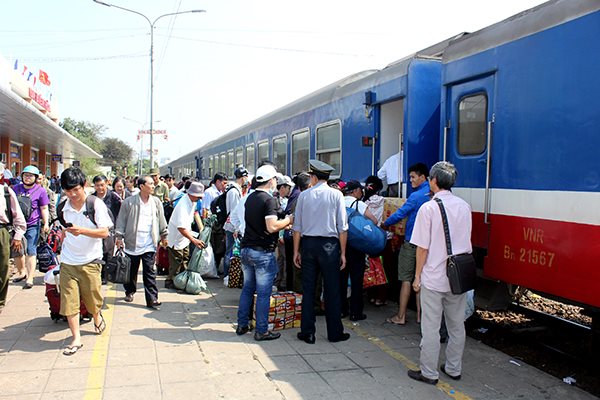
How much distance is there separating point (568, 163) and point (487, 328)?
279 cm

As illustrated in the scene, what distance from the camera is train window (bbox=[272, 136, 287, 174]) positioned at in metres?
10.7

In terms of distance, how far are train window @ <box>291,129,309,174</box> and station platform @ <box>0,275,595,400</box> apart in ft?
13.1

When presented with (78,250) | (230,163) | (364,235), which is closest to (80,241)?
(78,250)

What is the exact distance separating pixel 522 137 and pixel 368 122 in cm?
285

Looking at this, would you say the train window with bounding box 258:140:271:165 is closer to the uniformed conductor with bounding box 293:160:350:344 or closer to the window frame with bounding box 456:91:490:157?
the uniformed conductor with bounding box 293:160:350:344

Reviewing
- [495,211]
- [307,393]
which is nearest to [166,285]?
[307,393]

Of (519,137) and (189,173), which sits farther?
(189,173)

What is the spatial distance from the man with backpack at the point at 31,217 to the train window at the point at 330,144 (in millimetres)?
4416

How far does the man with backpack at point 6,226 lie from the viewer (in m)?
5.96

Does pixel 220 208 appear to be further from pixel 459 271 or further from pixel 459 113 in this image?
pixel 459 271

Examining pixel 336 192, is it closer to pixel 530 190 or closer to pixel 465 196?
pixel 465 196

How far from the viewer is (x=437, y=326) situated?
425cm

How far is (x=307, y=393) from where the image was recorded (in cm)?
399

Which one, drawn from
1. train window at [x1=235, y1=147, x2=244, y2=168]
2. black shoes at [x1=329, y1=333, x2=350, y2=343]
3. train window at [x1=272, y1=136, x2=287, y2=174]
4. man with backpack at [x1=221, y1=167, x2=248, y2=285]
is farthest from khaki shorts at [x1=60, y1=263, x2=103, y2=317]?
train window at [x1=235, y1=147, x2=244, y2=168]
